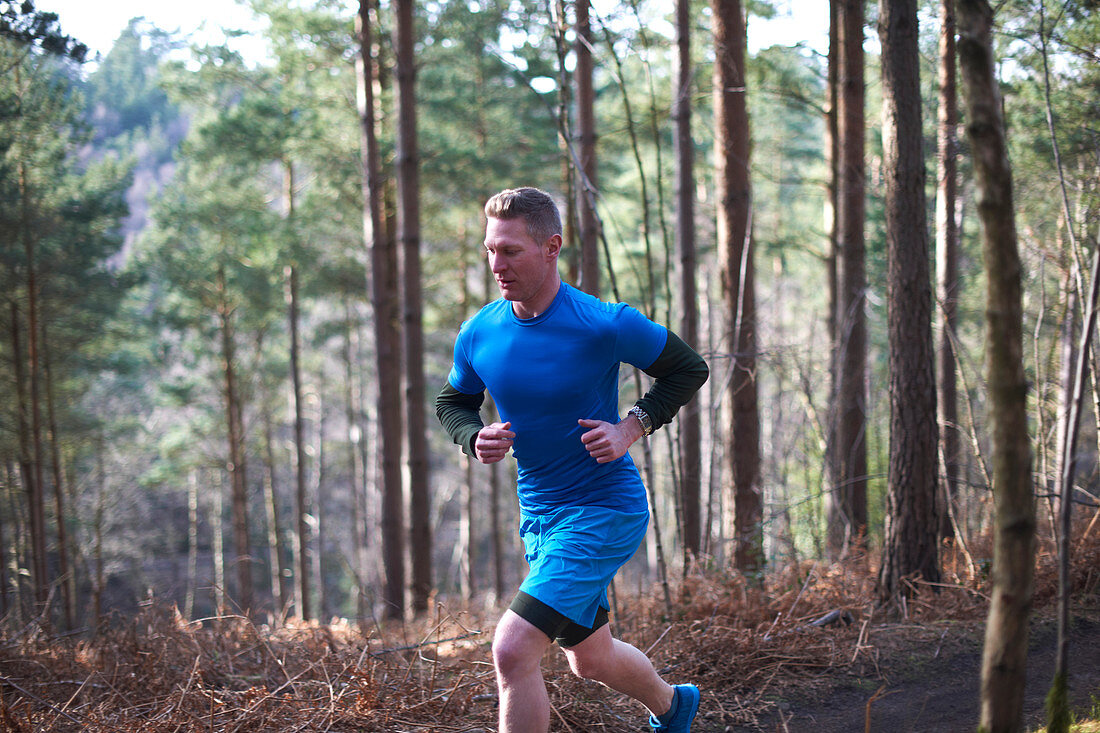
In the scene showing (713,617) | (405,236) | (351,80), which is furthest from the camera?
(351,80)

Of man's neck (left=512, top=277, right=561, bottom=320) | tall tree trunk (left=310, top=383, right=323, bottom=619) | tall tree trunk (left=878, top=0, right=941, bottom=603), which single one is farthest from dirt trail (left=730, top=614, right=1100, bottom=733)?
tall tree trunk (left=310, top=383, right=323, bottom=619)

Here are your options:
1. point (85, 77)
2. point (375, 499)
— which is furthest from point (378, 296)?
point (375, 499)

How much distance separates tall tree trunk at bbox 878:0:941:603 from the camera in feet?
16.4

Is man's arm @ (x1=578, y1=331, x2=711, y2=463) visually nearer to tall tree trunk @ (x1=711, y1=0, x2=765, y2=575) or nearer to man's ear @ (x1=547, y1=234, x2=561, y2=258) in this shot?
man's ear @ (x1=547, y1=234, x2=561, y2=258)

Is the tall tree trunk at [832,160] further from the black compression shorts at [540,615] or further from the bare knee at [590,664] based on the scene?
the black compression shorts at [540,615]

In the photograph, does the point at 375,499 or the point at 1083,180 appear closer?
the point at 1083,180

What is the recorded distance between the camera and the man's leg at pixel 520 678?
235 centimetres

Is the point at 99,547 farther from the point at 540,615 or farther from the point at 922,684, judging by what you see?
the point at 922,684

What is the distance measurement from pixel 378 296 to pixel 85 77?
447 centimetres

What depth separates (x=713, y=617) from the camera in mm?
4266

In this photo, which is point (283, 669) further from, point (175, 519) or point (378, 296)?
point (175, 519)

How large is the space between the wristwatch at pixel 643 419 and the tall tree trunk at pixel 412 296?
25.2 ft

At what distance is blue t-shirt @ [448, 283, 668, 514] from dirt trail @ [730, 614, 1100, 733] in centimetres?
162

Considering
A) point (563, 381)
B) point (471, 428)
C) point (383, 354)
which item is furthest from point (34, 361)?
point (563, 381)
